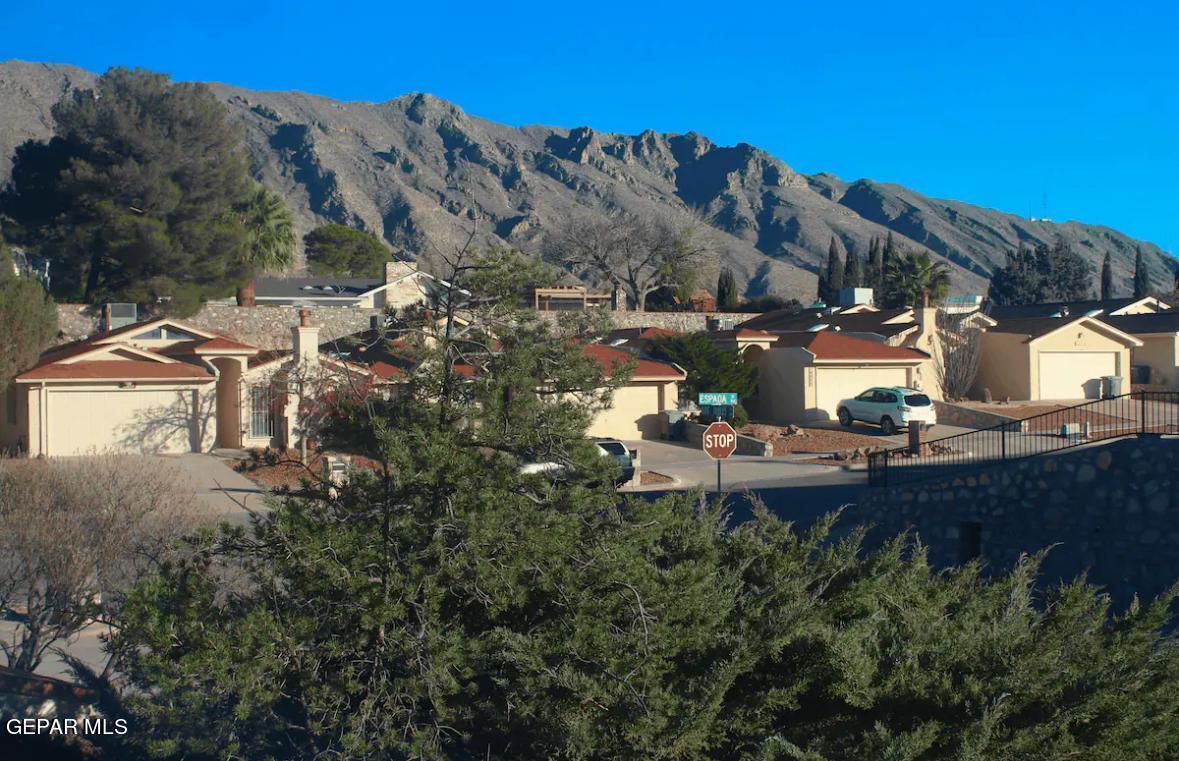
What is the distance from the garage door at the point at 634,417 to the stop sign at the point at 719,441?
52.6 ft

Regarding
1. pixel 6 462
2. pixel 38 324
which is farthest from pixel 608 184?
pixel 6 462

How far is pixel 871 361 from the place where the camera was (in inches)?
1565

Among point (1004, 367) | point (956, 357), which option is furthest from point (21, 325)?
point (1004, 367)

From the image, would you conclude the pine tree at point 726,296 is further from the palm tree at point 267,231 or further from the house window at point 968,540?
the house window at point 968,540

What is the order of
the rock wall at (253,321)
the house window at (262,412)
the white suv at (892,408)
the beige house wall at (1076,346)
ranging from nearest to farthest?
the house window at (262,412), the white suv at (892,408), the rock wall at (253,321), the beige house wall at (1076,346)

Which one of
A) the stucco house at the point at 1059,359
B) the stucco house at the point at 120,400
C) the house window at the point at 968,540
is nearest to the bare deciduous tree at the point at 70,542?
the house window at the point at 968,540

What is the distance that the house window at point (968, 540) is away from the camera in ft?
49.6

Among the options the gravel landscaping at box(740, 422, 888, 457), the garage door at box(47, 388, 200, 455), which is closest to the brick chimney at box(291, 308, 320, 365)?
the garage door at box(47, 388, 200, 455)

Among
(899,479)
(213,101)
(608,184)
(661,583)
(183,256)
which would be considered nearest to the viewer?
(661,583)

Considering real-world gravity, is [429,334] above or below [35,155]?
below

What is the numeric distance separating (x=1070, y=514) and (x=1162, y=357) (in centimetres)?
3782

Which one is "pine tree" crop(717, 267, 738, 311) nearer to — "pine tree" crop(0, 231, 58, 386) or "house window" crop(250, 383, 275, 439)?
"house window" crop(250, 383, 275, 439)

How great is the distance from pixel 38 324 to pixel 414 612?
2882cm

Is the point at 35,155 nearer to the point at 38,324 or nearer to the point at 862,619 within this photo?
the point at 38,324
